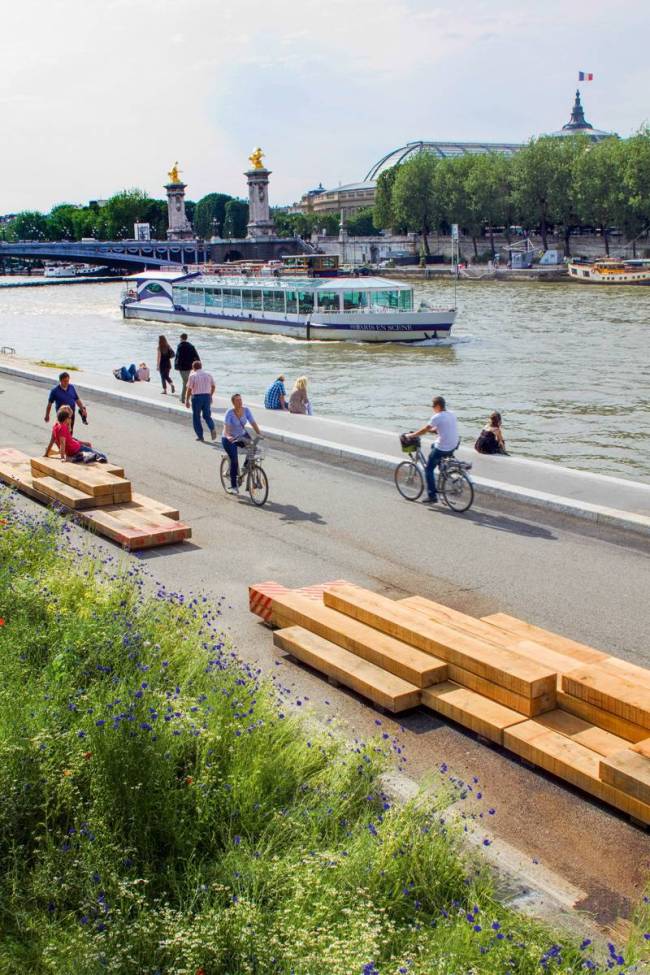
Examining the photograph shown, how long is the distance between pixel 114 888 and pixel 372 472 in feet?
38.0

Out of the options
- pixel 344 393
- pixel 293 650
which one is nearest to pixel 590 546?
pixel 293 650

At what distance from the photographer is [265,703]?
6656 millimetres

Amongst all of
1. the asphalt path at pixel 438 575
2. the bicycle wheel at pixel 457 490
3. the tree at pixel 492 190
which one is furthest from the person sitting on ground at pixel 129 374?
the tree at pixel 492 190

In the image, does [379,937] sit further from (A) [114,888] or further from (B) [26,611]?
(B) [26,611]

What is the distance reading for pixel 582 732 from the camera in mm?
6898

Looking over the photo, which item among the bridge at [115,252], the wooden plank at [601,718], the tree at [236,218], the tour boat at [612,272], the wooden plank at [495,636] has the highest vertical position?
the tree at [236,218]

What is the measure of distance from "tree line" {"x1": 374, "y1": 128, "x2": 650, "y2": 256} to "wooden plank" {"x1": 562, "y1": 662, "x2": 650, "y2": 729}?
97776mm

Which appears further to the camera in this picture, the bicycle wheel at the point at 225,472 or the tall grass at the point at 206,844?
the bicycle wheel at the point at 225,472

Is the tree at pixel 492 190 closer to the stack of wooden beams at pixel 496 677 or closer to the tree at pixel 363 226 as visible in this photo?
the tree at pixel 363 226

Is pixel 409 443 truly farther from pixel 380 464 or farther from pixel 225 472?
pixel 225 472

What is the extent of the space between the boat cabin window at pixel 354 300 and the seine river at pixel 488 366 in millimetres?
2948

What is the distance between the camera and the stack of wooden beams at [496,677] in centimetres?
660

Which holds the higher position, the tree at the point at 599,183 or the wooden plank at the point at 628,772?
the tree at the point at 599,183

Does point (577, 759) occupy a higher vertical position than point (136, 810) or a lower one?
lower
